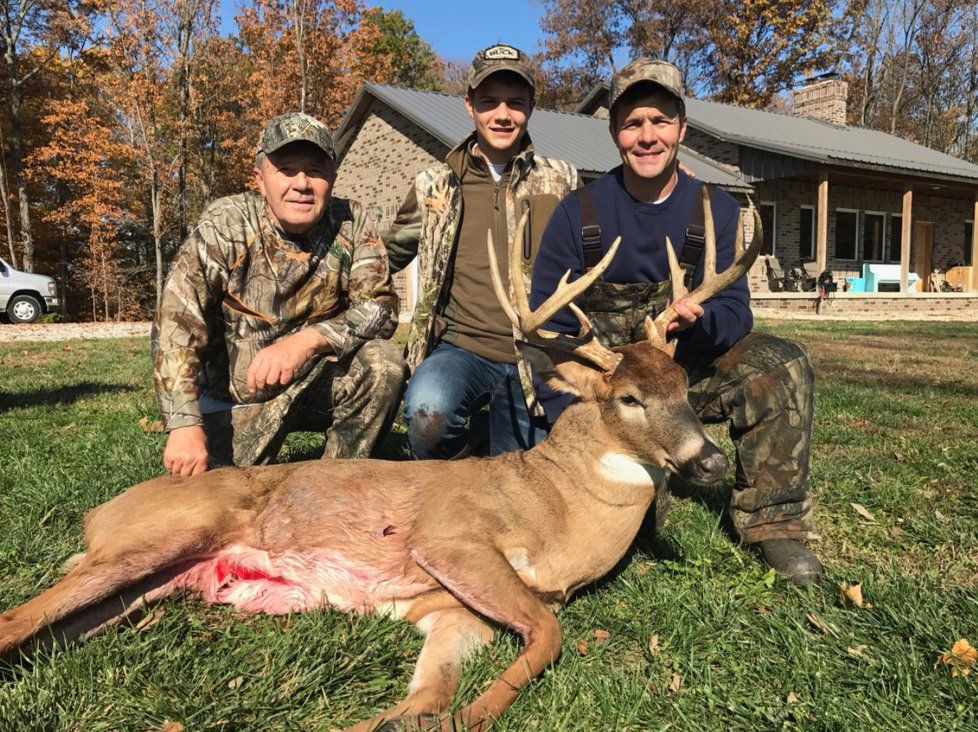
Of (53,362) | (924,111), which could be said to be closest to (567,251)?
(53,362)

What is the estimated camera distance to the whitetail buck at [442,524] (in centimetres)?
272

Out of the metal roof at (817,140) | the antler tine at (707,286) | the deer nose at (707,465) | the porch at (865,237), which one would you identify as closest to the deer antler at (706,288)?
the antler tine at (707,286)

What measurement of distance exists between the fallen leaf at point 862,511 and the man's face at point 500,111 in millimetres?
2850

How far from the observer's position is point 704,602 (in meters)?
3.05

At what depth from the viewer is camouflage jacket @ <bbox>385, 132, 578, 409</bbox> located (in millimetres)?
4598

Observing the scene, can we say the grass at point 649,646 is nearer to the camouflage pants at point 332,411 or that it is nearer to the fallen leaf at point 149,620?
the fallen leaf at point 149,620

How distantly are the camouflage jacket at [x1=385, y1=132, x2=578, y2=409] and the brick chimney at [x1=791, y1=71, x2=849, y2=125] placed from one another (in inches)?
1173

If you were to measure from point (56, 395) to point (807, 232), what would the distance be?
76.8 feet

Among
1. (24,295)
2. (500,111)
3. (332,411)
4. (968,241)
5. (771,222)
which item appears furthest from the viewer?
(968,241)

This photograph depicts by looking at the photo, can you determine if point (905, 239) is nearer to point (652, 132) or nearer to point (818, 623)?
point (652, 132)

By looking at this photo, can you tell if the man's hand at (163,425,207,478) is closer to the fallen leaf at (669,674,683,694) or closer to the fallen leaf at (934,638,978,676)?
the fallen leaf at (669,674,683,694)

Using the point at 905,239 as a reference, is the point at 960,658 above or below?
below

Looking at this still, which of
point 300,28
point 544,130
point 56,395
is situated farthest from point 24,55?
point 56,395

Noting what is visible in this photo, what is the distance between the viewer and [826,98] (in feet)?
100
